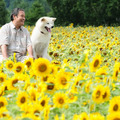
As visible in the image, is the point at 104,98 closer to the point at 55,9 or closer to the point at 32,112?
the point at 32,112

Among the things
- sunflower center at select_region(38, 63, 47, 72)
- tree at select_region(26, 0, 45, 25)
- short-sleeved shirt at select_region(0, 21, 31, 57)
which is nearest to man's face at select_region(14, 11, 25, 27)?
short-sleeved shirt at select_region(0, 21, 31, 57)

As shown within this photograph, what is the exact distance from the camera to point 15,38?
4.68 metres

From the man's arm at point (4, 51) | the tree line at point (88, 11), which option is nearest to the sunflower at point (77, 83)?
the man's arm at point (4, 51)

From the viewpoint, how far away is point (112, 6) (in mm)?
20547

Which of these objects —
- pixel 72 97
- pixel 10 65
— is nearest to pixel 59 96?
pixel 72 97

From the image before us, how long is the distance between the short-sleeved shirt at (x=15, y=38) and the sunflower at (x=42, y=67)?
2.72 m

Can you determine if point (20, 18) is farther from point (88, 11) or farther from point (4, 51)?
point (88, 11)

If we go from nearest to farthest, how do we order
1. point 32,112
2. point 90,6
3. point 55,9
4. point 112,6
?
1. point 32,112
2. point 112,6
3. point 90,6
4. point 55,9

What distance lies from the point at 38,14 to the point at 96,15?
24.7 meters

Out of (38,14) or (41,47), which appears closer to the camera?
(41,47)

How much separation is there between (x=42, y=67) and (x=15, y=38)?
2862 mm

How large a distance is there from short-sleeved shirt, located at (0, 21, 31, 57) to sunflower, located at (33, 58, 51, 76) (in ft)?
8.93

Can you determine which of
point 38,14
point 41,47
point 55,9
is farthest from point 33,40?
point 38,14

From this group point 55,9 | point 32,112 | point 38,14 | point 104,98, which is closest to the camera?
point 32,112
